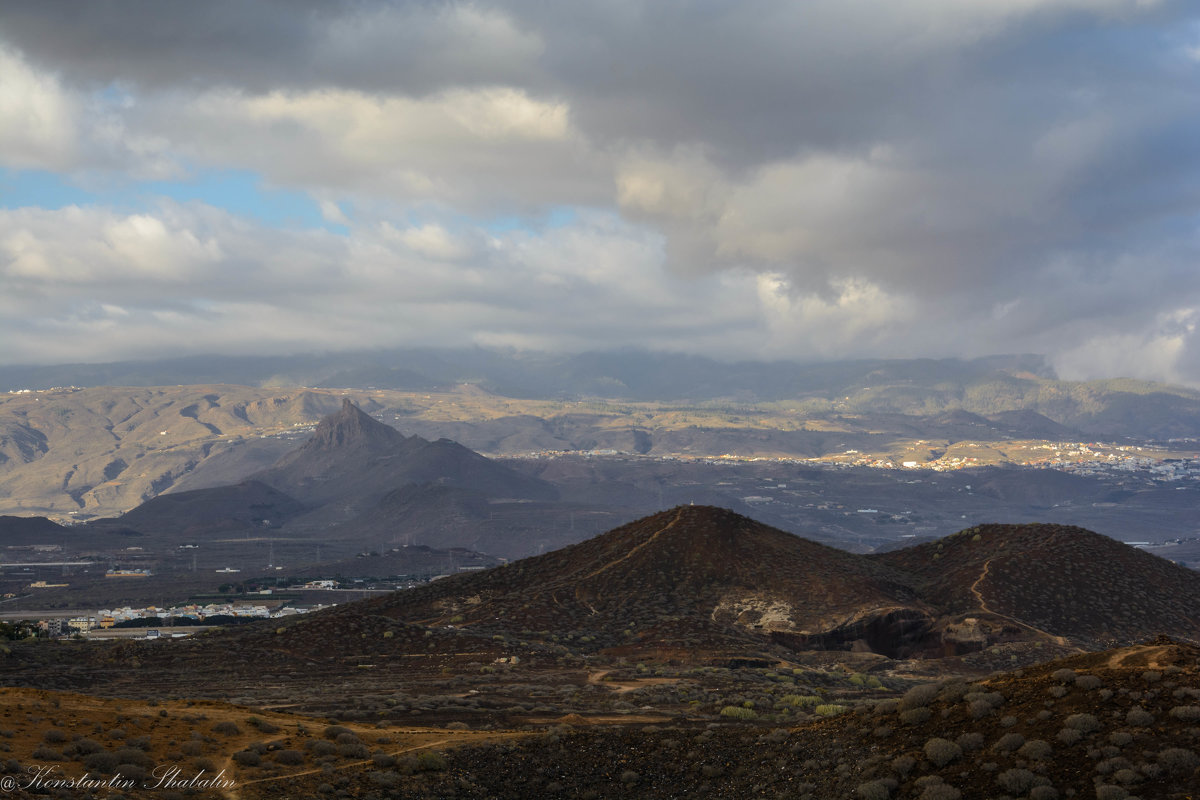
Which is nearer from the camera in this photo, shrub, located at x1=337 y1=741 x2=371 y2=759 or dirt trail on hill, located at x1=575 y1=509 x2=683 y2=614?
shrub, located at x1=337 y1=741 x2=371 y2=759

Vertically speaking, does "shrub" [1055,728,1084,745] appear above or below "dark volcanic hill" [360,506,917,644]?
above

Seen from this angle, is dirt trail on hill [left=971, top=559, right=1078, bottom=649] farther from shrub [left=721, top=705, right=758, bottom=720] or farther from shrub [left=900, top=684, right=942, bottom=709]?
shrub [left=900, top=684, right=942, bottom=709]

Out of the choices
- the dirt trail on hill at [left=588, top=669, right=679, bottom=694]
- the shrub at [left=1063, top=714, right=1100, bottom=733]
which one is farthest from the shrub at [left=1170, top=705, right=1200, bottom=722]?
the dirt trail on hill at [left=588, top=669, right=679, bottom=694]

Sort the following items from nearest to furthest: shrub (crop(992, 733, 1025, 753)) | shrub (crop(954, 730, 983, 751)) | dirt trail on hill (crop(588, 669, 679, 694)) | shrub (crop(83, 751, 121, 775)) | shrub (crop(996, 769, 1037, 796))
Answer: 1. shrub (crop(996, 769, 1037, 796))
2. shrub (crop(992, 733, 1025, 753))
3. shrub (crop(954, 730, 983, 751))
4. shrub (crop(83, 751, 121, 775))
5. dirt trail on hill (crop(588, 669, 679, 694))

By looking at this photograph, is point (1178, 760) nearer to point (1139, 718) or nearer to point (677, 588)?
point (1139, 718)

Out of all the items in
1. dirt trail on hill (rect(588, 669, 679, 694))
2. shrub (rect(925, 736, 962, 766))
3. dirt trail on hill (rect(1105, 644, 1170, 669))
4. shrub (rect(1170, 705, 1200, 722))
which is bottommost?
dirt trail on hill (rect(588, 669, 679, 694))

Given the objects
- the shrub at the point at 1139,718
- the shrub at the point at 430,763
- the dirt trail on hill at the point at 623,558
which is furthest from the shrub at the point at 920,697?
the dirt trail on hill at the point at 623,558

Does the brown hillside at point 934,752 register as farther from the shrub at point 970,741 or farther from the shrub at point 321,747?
the shrub at point 321,747

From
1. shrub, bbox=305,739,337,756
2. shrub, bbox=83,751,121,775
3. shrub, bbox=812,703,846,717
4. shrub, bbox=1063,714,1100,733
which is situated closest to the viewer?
shrub, bbox=1063,714,1100,733

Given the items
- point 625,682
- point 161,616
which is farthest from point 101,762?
point 161,616
